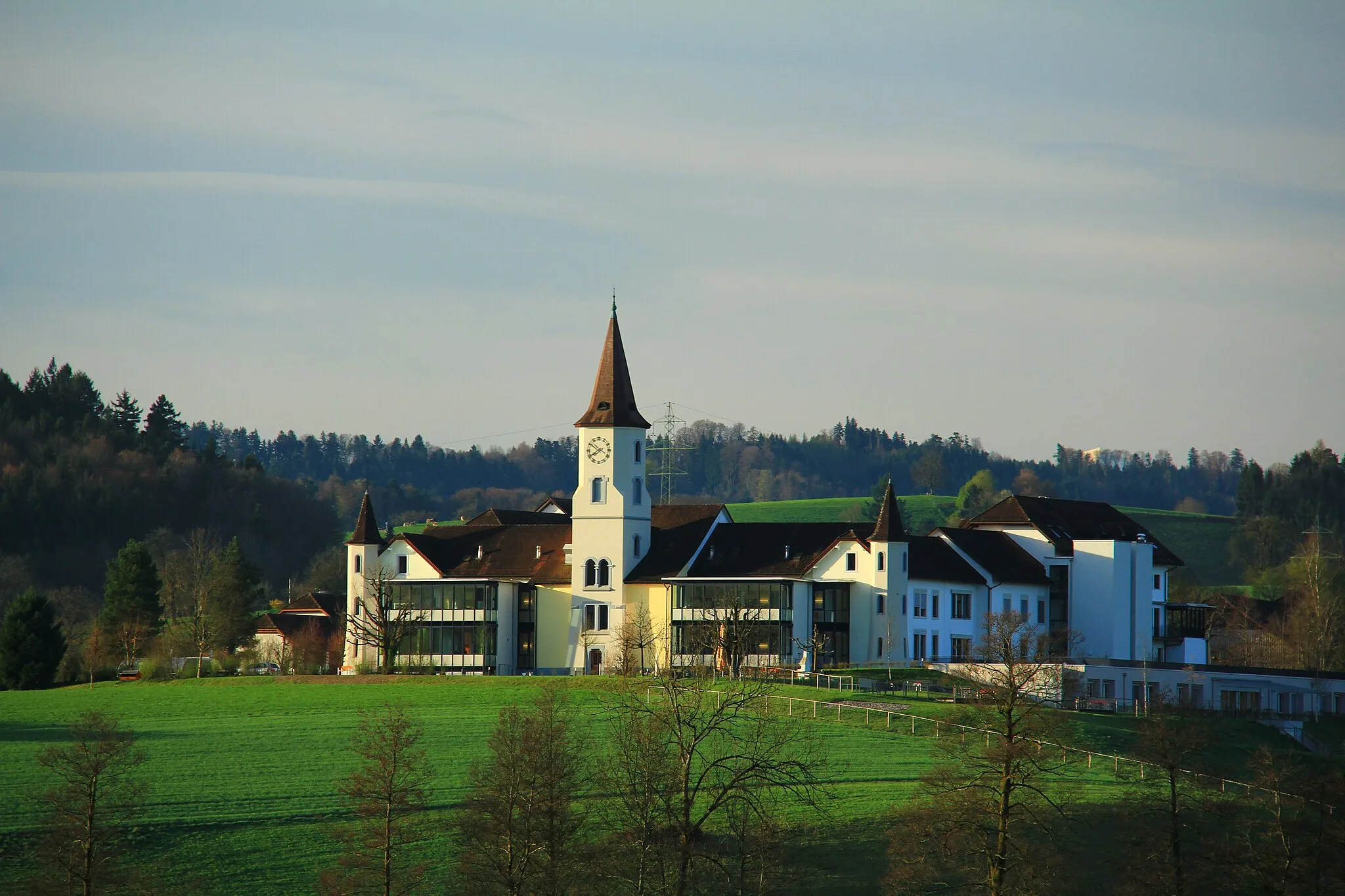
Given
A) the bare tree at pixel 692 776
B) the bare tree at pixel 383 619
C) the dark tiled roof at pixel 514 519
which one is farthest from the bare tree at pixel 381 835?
the dark tiled roof at pixel 514 519

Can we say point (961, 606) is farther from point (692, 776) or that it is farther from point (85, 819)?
point (85, 819)

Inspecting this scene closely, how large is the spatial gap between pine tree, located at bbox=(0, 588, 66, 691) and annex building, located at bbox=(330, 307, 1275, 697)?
13211mm

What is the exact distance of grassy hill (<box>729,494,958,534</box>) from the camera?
17512cm

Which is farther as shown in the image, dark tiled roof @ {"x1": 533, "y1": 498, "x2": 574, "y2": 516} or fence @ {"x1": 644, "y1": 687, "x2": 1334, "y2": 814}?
dark tiled roof @ {"x1": 533, "y1": 498, "x2": 574, "y2": 516}

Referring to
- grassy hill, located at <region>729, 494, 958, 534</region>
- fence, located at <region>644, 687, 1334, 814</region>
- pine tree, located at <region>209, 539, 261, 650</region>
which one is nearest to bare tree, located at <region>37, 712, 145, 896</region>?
fence, located at <region>644, 687, 1334, 814</region>

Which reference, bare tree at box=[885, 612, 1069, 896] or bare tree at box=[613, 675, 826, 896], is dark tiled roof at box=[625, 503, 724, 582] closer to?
bare tree at box=[613, 675, 826, 896]

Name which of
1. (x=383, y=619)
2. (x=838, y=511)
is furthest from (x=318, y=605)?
(x=838, y=511)

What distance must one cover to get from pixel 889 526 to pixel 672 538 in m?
11.2

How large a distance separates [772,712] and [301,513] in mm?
102992

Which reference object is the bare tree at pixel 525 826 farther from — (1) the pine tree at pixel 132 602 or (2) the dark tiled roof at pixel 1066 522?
(2) the dark tiled roof at pixel 1066 522

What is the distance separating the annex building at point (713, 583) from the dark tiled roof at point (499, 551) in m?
0.10

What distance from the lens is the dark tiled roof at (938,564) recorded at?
268ft

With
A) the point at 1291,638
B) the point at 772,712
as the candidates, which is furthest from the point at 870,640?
the point at 1291,638

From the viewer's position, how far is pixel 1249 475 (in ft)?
537
